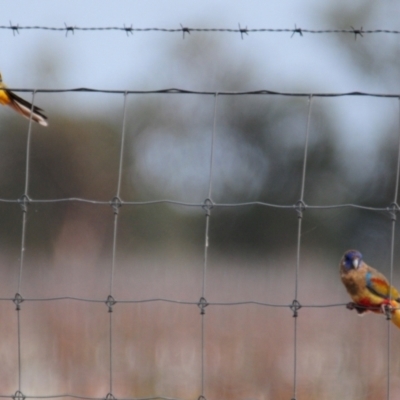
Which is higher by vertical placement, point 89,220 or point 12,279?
point 89,220

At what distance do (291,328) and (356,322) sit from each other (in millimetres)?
299

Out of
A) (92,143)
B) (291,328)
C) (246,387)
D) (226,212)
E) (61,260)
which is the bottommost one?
(246,387)

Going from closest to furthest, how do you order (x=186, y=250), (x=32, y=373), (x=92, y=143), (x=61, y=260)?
(x=32, y=373) → (x=61, y=260) → (x=186, y=250) → (x=92, y=143)

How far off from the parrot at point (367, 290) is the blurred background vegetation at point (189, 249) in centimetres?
47

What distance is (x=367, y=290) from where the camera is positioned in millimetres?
3584

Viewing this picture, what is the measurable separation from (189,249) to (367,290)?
5.67 feet

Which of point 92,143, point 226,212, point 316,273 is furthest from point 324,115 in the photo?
point 316,273

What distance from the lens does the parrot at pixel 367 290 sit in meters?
3.43

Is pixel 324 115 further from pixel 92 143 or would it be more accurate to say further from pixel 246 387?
pixel 246 387

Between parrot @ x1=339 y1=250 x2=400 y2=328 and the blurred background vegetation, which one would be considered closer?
parrot @ x1=339 y1=250 x2=400 y2=328

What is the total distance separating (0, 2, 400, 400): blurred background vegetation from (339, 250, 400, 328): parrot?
1.56ft

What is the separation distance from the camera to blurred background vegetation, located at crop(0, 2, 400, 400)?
402 centimetres

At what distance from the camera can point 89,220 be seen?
5.28 m

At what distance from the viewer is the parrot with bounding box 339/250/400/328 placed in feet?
11.3
